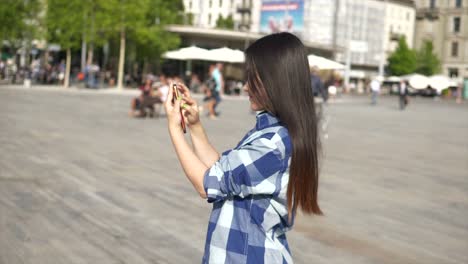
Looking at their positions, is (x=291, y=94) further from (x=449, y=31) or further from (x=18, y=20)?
(x=449, y=31)

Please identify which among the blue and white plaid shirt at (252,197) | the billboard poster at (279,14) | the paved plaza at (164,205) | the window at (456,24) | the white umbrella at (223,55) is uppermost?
the window at (456,24)

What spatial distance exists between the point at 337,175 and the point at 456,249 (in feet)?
12.2

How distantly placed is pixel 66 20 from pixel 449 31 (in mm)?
64216

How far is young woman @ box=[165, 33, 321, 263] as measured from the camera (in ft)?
6.77

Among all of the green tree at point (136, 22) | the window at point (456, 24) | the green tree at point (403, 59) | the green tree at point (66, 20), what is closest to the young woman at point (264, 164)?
the green tree at point (136, 22)

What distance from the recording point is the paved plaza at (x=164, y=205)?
17.0ft

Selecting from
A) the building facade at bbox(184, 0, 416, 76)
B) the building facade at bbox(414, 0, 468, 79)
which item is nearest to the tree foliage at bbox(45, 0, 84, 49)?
the building facade at bbox(184, 0, 416, 76)

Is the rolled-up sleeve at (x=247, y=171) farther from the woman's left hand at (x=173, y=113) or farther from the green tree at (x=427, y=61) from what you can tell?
the green tree at (x=427, y=61)

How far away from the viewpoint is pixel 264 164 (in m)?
2.05

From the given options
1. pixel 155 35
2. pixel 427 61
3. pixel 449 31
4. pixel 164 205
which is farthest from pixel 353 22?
pixel 164 205

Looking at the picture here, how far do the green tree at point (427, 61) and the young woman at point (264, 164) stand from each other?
3392 inches

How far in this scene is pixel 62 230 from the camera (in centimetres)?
555

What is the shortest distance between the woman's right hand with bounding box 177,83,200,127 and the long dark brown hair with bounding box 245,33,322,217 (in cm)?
21

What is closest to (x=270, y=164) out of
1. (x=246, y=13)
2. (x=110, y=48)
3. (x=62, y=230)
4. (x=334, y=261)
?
(x=334, y=261)
